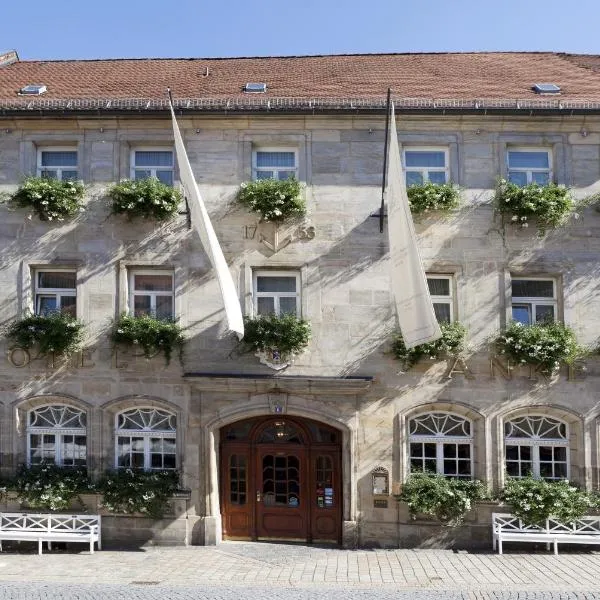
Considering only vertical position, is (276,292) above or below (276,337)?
above

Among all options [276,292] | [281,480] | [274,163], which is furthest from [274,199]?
[281,480]

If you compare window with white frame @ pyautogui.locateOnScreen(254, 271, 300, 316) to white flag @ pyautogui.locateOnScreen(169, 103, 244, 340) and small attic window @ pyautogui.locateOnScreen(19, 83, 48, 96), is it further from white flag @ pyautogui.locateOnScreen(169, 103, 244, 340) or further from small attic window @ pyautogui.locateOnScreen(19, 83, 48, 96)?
small attic window @ pyautogui.locateOnScreen(19, 83, 48, 96)

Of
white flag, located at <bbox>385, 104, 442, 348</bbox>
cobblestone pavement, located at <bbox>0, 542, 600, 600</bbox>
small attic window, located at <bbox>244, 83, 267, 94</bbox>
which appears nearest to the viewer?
cobblestone pavement, located at <bbox>0, 542, 600, 600</bbox>

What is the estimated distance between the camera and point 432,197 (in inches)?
457

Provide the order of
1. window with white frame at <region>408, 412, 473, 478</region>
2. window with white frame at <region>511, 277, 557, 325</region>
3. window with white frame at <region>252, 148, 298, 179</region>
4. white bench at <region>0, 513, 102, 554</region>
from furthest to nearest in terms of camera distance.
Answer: window with white frame at <region>252, 148, 298, 179</region> < window with white frame at <region>511, 277, 557, 325</region> < window with white frame at <region>408, 412, 473, 478</region> < white bench at <region>0, 513, 102, 554</region>

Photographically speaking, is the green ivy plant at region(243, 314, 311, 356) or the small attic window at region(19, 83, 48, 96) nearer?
the green ivy plant at region(243, 314, 311, 356)

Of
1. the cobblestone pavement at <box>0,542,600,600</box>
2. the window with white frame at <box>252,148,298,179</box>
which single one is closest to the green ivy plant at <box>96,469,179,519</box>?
the cobblestone pavement at <box>0,542,600,600</box>

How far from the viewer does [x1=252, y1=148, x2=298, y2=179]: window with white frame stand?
1226cm

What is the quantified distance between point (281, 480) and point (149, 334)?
3.70 m

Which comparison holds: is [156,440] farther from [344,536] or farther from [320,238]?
[320,238]

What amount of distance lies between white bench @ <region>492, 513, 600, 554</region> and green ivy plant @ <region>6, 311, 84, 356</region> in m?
8.16

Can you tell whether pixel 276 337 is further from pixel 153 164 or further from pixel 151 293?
pixel 153 164

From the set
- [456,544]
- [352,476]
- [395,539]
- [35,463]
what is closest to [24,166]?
[35,463]

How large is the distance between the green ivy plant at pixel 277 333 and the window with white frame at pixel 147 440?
87.0 inches
